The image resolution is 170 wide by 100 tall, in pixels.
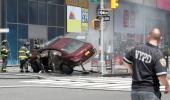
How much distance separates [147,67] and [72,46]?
64.0 feet

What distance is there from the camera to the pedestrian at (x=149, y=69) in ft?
22.3

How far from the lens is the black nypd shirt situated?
6.82 metres

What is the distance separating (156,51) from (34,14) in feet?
116

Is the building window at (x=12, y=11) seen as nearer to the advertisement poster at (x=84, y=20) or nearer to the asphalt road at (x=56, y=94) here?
the advertisement poster at (x=84, y=20)

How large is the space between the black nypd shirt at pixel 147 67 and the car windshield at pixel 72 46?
747 inches

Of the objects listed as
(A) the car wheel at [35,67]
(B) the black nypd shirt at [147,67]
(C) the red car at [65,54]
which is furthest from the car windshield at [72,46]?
(B) the black nypd shirt at [147,67]

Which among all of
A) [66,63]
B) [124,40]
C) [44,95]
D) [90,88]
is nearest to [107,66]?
[66,63]

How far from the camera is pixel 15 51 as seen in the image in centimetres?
3919

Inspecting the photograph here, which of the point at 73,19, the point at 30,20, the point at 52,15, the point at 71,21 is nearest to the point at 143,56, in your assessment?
the point at 30,20

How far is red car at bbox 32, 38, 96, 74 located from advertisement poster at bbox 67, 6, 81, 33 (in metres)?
18.7

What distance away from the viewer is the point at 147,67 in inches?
273

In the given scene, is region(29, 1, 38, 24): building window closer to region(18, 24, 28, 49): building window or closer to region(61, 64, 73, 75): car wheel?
region(18, 24, 28, 49): building window

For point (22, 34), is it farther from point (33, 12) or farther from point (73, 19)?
point (73, 19)

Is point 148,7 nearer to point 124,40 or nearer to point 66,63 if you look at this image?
point 124,40
